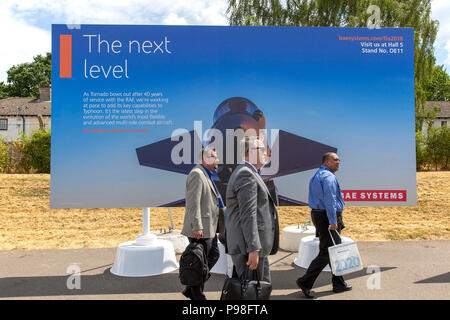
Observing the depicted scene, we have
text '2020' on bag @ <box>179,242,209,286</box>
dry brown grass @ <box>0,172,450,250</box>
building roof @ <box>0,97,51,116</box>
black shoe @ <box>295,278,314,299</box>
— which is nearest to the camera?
text '2020' on bag @ <box>179,242,209,286</box>

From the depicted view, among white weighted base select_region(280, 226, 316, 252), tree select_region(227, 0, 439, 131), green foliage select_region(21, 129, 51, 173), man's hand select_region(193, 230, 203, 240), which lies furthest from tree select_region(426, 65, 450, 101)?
man's hand select_region(193, 230, 203, 240)

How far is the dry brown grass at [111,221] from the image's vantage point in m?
Result: 8.31

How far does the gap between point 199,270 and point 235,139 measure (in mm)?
2456

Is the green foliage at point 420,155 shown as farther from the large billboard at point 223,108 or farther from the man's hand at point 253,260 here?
the man's hand at point 253,260

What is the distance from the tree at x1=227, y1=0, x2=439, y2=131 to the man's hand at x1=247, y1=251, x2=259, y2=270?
14142 mm

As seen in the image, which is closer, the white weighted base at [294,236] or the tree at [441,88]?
the white weighted base at [294,236]

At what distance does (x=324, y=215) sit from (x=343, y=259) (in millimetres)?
557

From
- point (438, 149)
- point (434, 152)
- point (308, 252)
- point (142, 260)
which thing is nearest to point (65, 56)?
point (142, 260)

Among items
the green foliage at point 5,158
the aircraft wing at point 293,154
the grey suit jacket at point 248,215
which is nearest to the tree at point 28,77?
the green foliage at point 5,158

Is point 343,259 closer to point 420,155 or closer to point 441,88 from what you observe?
point 420,155

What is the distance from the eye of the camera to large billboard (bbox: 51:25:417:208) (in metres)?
5.59

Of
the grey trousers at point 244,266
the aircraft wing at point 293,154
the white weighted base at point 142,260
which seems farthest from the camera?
the aircraft wing at point 293,154

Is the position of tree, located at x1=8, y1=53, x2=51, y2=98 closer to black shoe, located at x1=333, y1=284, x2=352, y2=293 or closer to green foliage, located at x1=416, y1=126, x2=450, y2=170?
green foliage, located at x1=416, y1=126, x2=450, y2=170

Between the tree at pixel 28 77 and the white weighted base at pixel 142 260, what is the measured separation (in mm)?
54600
